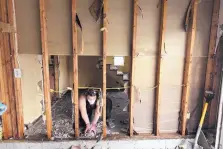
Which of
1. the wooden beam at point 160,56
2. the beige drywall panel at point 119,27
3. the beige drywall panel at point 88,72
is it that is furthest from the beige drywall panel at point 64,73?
the wooden beam at point 160,56

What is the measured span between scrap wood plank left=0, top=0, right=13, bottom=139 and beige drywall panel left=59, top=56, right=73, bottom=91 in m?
1.88

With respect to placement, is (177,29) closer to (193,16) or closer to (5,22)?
(193,16)

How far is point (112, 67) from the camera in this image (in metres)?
5.36

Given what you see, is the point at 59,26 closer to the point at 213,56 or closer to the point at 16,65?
the point at 16,65

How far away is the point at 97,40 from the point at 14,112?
165 cm

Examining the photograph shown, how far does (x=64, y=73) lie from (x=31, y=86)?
180 centimetres

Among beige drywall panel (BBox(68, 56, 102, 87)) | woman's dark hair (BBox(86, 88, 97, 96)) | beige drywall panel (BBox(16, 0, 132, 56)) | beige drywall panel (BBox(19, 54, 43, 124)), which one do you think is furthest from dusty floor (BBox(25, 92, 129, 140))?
beige drywall panel (BBox(16, 0, 132, 56))

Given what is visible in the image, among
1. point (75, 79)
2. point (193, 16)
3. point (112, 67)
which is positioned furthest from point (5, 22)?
point (112, 67)

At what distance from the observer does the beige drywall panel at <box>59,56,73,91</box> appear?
4910 mm

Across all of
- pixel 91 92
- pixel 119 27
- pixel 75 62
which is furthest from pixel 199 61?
pixel 75 62

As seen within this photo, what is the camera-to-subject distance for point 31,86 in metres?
3.37

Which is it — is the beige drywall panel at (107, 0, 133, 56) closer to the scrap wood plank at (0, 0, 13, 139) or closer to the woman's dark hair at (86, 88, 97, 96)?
the woman's dark hair at (86, 88, 97, 96)

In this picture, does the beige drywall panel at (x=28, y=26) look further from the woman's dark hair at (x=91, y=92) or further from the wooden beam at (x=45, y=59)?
the woman's dark hair at (x=91, y=92)

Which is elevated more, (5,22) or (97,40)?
(5,22)
